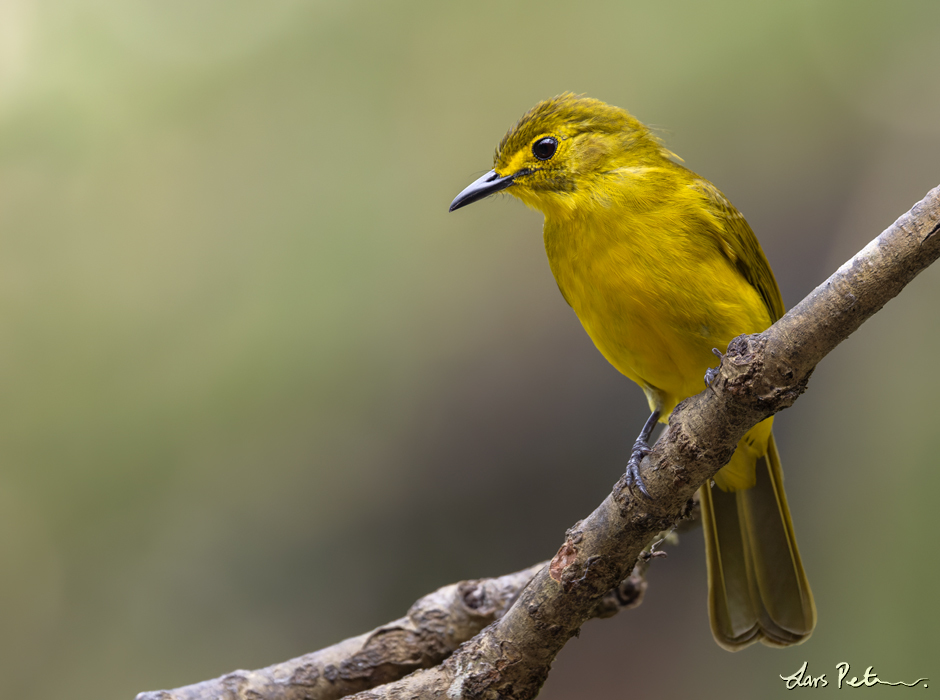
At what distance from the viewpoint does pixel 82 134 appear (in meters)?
4.04

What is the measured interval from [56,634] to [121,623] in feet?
1.11

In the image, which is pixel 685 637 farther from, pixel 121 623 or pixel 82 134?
pixel 82 134

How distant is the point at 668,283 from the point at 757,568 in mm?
935

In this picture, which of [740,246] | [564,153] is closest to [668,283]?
[740,246]

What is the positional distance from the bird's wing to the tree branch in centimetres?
74

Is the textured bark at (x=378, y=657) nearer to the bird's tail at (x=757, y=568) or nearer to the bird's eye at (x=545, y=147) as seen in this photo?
the bird's tail at (x=757, y=568)

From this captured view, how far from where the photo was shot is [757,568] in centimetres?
230

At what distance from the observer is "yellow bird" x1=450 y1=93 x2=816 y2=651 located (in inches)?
81.4

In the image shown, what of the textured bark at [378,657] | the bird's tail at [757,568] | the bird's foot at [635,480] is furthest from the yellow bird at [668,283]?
the textured bark at [378,657]

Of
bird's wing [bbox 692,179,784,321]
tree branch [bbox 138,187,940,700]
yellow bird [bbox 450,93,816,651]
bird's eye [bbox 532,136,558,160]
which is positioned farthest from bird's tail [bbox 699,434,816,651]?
bird's eye [bbox 532,136,558,160]

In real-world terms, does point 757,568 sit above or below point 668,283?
below

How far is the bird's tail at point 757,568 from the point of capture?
225cm

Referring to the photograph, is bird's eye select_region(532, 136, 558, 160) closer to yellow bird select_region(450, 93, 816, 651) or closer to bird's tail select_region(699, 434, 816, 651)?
yellow bird select_region(450, 93, 816, 651)

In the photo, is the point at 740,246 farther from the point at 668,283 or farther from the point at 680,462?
the point at 680,462
